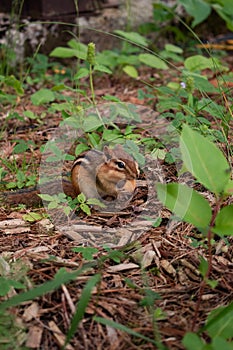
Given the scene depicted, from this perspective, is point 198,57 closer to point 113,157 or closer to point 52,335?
point 113,157

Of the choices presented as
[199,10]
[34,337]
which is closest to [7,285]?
[34,337]

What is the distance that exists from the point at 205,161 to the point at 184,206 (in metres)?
0.17

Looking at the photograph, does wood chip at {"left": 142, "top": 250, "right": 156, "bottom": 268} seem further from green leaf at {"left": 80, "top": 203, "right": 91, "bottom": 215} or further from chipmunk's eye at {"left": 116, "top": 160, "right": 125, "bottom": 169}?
chipmunk's eye at {"left": 116, "top": 160, "right": 125, "bottom": 169}

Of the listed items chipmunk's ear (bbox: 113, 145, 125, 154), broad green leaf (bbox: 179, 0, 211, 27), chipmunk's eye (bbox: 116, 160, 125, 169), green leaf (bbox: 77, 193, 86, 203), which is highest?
broad green leaf (bbox: 179, 0, 211, 27)

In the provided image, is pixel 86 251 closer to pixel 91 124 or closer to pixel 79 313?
pixel 79 313

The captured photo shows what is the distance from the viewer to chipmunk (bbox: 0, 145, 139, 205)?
9.90 feet

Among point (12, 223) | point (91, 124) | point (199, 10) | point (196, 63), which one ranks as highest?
point (199, 10)

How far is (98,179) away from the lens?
315cm

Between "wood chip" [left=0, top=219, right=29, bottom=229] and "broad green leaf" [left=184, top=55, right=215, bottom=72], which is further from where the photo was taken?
"broad green leaf" [left=184, top=55, right=215, bottom=72]

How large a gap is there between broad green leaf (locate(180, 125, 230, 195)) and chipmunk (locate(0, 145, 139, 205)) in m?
1.06

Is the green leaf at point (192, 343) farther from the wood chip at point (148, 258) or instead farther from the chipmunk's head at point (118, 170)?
the chipmunk's head at point (118, 170)

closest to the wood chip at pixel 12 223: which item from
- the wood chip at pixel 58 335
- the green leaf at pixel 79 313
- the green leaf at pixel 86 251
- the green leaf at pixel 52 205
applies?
the green leaf at pixel 52 205

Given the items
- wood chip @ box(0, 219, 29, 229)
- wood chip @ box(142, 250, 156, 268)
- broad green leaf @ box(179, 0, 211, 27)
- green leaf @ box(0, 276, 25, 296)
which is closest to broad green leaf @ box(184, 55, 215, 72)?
broad green leaf @ box(179, 0, 211, 27)

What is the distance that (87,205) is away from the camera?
297 centimetres
